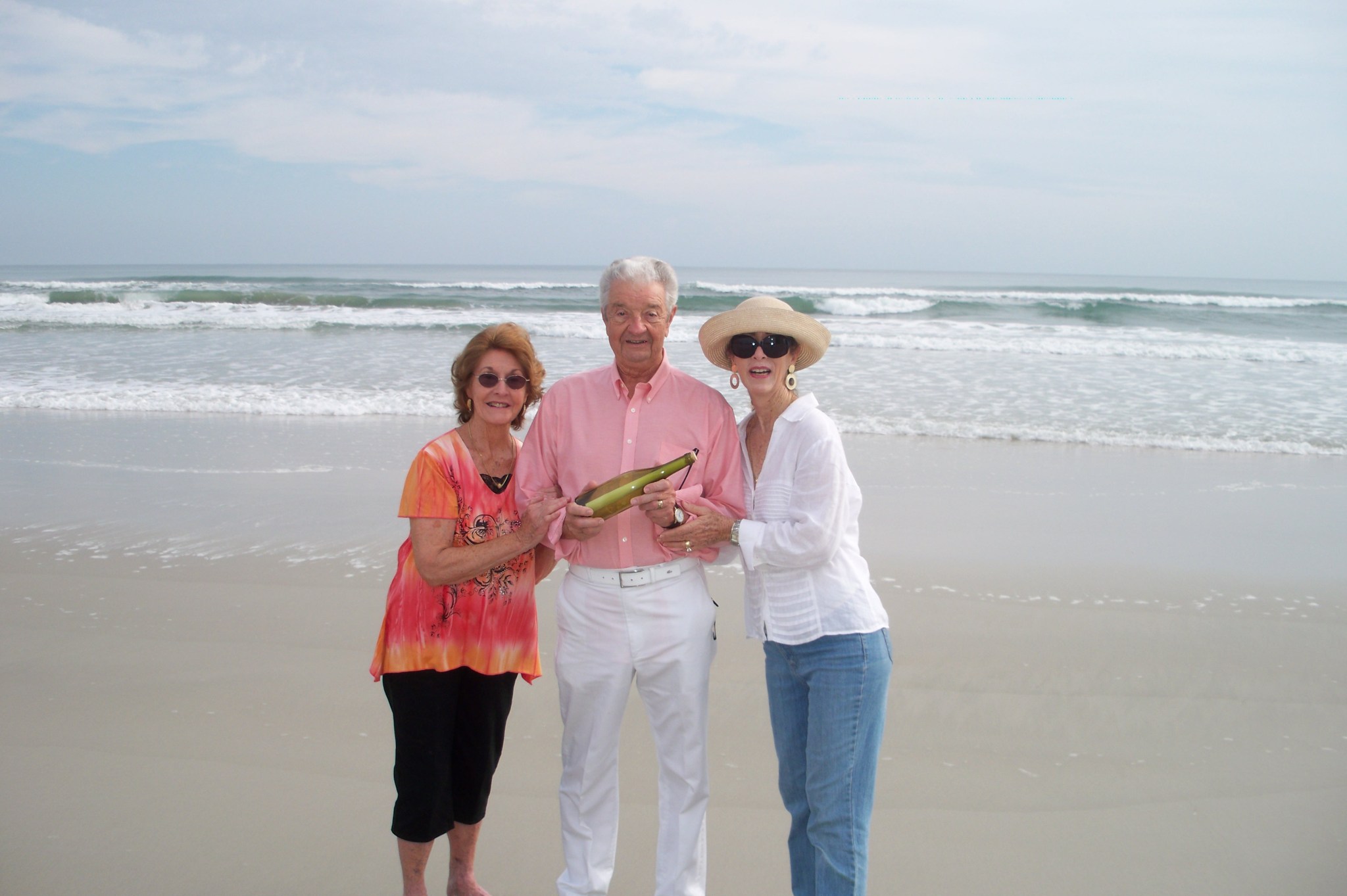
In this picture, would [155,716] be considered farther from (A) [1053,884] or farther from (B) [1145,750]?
(B) [1145,750]

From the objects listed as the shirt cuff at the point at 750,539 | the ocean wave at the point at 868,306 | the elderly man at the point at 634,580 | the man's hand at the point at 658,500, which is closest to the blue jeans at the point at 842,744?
the shirt cuff at the point at 750,539

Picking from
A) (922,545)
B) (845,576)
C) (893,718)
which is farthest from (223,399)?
(845,576)

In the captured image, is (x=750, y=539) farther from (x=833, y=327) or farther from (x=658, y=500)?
Result: (x=833, y=327)

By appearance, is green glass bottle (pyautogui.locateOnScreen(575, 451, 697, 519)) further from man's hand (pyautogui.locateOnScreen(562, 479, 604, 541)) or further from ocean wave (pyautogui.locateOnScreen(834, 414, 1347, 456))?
ocean wave (pyautogui.locateOnScreen(834, 414, 1347, 456))

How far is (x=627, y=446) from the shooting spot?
254 cm

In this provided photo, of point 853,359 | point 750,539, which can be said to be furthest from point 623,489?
point 853,359

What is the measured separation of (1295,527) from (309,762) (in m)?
6.83

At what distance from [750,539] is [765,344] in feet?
1.73

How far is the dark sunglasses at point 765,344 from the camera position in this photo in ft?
7.99

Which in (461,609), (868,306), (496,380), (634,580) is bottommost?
(461,609)

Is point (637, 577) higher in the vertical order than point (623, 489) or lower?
lower

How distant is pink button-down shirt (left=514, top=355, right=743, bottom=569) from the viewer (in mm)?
2525

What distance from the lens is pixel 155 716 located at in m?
3.84

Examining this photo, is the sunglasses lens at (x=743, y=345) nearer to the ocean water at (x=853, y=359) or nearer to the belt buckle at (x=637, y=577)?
the belt buckle at (x=637, y=577)
